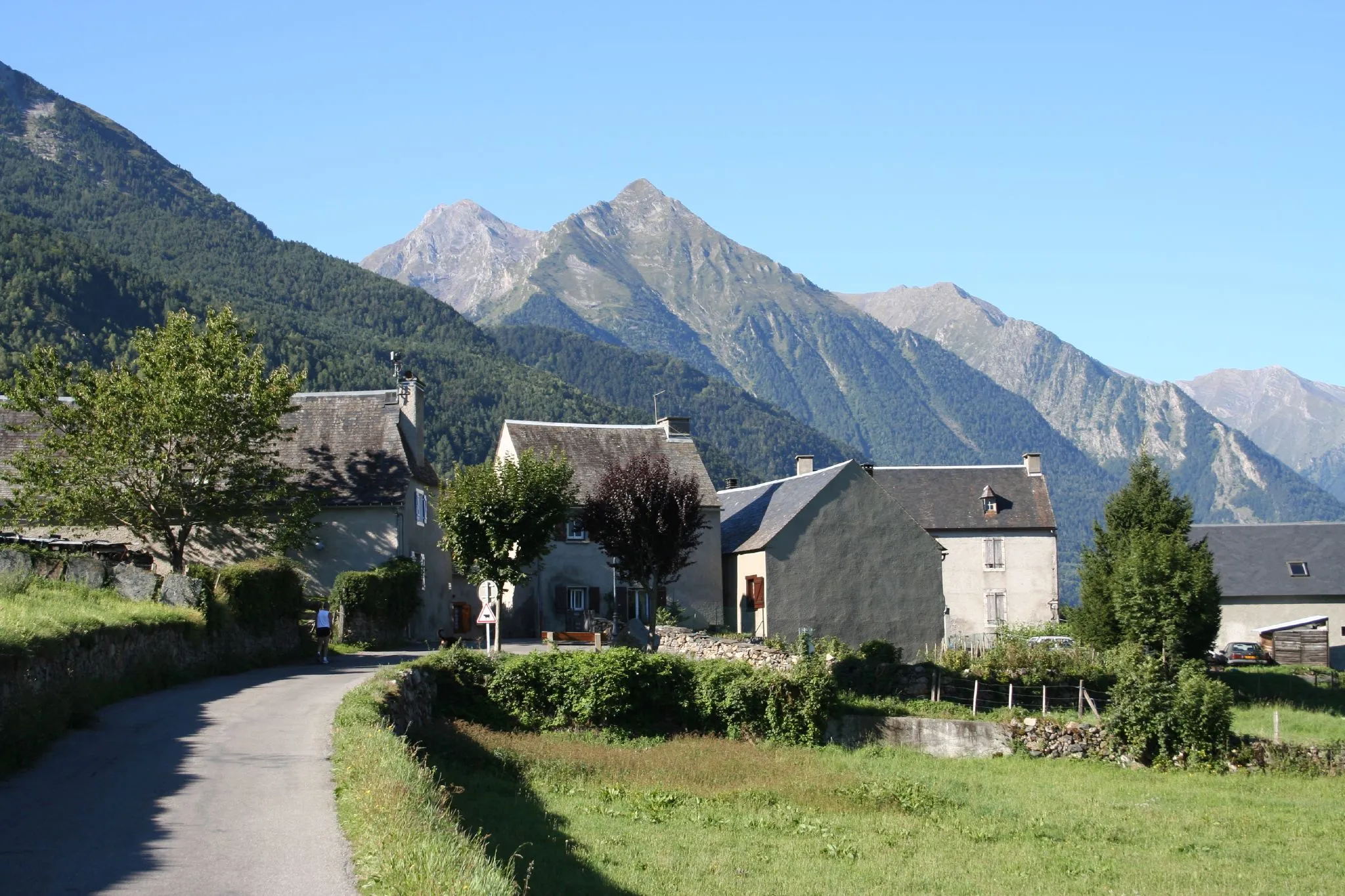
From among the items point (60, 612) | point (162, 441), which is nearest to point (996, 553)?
point (162, 441)

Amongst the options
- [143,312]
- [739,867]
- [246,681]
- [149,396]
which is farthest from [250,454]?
[143,312]

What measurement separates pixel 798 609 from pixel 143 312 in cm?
10267

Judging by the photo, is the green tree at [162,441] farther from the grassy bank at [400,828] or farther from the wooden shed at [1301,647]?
the wooden shed at [1301,647]

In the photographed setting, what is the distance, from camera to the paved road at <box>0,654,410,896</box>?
34.4ft

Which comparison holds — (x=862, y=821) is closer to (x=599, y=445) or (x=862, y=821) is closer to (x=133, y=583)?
(x=133, y=583)

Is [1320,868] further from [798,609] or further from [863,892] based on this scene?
[798,609]

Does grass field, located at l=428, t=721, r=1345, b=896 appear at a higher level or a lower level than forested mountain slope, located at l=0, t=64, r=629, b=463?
lower

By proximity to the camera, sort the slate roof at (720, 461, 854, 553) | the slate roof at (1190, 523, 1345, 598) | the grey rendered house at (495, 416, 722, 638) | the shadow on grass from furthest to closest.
Result: the slate roof at (1190, 523, 1345, 598), the grey rendered house at (495, 416, 722, 638), the slate roof at (720, 461, 854, 553), the shadow on grass

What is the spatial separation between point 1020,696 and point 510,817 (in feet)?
63.3

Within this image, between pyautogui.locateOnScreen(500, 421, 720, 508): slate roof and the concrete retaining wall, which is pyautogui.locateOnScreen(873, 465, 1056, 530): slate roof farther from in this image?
the concrete retaining wall

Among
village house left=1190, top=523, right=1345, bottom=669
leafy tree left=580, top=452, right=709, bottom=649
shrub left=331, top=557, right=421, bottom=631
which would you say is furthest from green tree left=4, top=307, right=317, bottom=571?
village house left=1190, top=523, right=1345, bottom=669

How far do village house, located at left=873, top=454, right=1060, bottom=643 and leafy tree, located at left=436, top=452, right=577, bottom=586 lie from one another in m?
25.5

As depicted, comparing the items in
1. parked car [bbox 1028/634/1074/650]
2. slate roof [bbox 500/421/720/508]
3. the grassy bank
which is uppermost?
slate roof [bbox 500/421/720/508]

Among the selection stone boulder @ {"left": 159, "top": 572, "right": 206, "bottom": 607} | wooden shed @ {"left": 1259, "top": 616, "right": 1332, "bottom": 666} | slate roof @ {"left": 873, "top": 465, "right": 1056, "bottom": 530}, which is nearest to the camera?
stone boulder @ {"left": 159, "top": 572, "right": 206, "bottom": 607}
